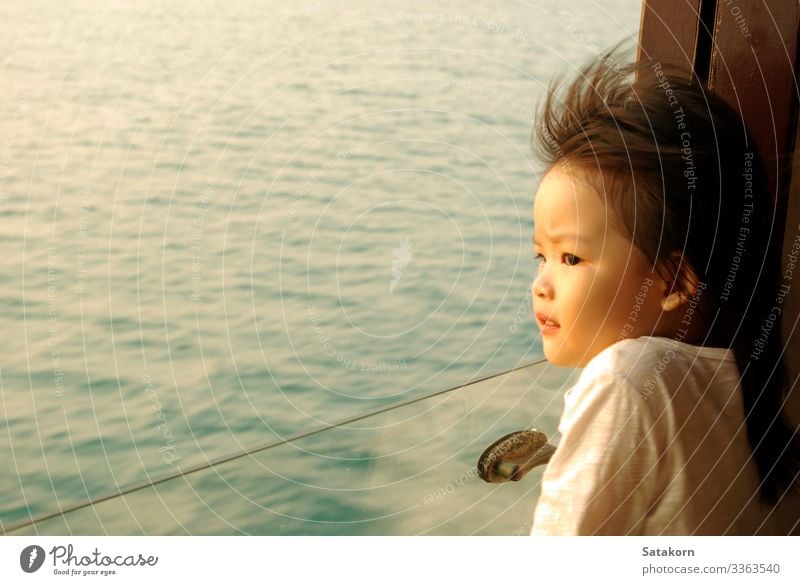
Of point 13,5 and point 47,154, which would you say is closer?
point 13,5

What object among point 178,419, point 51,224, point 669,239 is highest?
point 669,239

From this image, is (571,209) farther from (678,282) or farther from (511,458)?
(511,458)

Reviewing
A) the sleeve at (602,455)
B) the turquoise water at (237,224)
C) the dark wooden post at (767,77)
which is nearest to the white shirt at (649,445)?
the sleeve at (602,455)

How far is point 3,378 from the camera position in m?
0.94

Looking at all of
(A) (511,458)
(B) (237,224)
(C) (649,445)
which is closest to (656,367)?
(C) (649,445)

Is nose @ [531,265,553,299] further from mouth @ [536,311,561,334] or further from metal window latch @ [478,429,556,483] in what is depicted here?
metal window latch @ [478,429,556,483]

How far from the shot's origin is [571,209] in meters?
0.52

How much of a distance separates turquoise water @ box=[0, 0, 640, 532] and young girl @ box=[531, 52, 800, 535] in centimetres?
15

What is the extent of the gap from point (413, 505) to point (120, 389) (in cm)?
45

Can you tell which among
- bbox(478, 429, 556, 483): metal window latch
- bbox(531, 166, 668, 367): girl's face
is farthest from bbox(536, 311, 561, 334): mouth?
bbox(478, 429, 556, 483): metal window latch

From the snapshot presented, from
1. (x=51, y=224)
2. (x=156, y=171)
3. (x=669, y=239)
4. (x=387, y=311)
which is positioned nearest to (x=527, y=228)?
(x=387, y=311)

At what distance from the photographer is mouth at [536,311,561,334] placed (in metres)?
0.53

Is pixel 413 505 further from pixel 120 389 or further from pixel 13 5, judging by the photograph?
pixel 13 5

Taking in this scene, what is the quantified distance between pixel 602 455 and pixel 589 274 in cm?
12
